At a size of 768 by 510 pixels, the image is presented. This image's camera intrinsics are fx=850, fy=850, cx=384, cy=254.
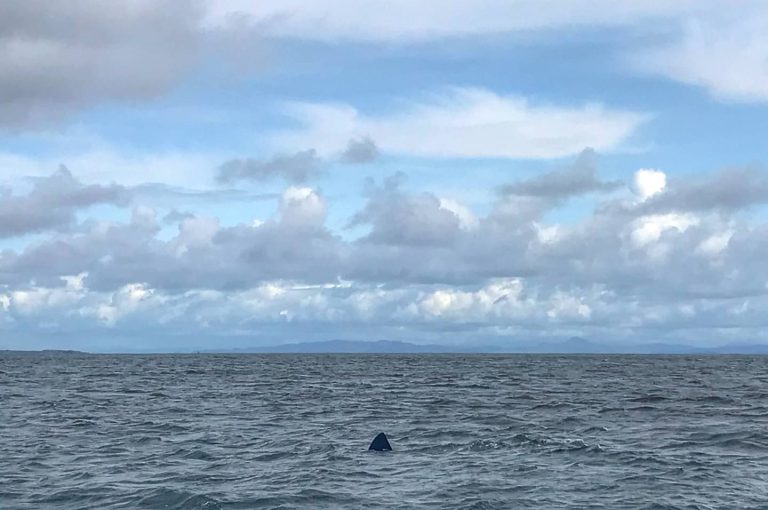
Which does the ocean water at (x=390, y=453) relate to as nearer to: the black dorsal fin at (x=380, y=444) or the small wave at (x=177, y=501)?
the small wave at (x=177, y=501)

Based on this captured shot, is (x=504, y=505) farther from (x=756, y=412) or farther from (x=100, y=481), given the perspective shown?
(x=756, y=412)

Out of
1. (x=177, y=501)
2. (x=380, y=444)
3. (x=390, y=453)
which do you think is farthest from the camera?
(x=380, y=444)

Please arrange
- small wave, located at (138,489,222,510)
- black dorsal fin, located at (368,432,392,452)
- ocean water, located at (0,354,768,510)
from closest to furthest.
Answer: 1. small wave, located at (138,489,222,510)
2. ocean water, located at (0,354,768,510)
3. black dorsal fin, located at (368,432,392,452)

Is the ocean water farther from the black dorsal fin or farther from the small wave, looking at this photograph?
the black dorsal fin

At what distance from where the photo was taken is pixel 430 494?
29.8 meters

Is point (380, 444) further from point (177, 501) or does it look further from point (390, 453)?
point (177, 501)

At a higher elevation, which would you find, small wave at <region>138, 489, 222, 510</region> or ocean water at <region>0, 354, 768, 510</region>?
ocean water at <region>0, 354, 768, 510</region>

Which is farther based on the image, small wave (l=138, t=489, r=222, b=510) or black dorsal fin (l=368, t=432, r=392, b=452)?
black dorsal fin (l=368, t=432, r=392, b=452)

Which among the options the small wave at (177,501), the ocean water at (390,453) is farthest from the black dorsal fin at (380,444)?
the small wave at (177,501)

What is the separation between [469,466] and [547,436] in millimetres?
9619

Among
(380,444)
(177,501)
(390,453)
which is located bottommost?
(177,501)

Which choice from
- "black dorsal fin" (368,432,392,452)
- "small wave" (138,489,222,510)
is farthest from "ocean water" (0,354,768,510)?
"black dorsal fin" (368,432,392,452)

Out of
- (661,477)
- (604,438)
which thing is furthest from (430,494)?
(604,438)

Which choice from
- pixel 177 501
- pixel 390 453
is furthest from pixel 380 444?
pixel 177 501
